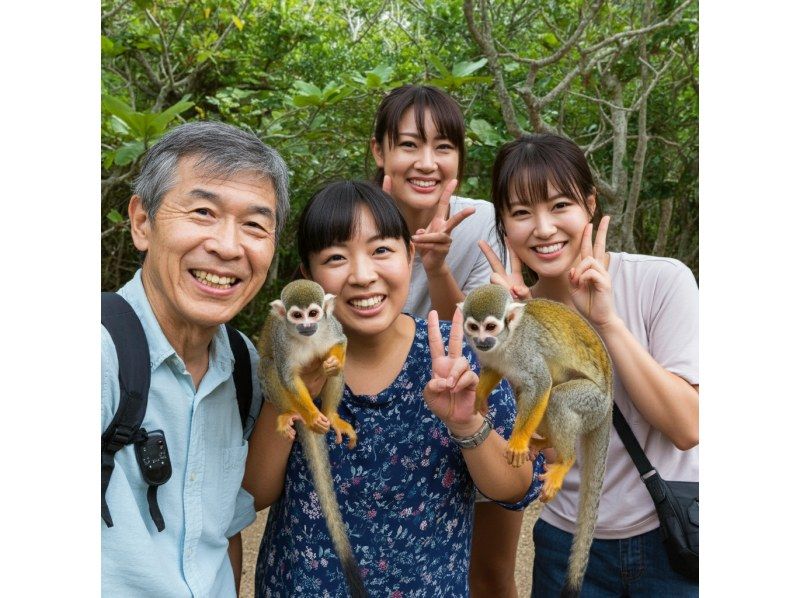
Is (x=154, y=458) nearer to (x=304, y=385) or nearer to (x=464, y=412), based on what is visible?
(x=304, y=385)

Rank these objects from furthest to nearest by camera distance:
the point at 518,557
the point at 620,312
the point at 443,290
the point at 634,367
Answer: the point at 518,557 < the point at 443,290 < the point at 620,312 < the point at 634,367

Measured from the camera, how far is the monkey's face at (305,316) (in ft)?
4.52

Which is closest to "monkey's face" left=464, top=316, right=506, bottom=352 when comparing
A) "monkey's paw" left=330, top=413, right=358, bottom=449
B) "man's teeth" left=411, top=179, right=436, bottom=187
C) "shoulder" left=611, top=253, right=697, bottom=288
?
"monkey's paw" left=330, top=413, right=358, bottom=449

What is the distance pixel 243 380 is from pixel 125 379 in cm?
36

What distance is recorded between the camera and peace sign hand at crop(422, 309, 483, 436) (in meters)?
1.28

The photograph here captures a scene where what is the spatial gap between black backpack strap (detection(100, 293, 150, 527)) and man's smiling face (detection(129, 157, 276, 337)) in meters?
0.09

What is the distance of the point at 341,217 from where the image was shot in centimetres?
154

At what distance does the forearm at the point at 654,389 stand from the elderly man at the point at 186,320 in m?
0.71

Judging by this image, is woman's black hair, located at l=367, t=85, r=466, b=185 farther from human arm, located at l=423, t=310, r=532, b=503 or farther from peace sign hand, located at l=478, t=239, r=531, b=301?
human arm, located at l=423, t=310, r=532, b=503

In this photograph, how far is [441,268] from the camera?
1846 mm

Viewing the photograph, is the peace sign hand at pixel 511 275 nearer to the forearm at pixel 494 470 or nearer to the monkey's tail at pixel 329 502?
the forearm at pixel 494 470

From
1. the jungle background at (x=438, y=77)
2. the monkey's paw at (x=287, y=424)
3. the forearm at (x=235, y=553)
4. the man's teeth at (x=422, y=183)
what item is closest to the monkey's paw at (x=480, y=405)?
the monkey's paw at (x=287, y=424)

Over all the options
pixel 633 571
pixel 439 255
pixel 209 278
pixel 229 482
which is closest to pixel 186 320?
pixel 209 278

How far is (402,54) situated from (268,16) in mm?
982
